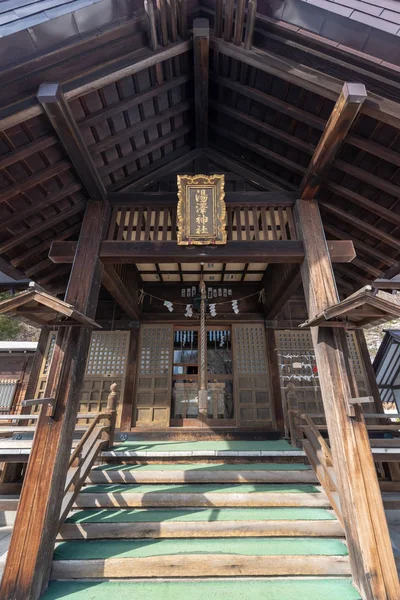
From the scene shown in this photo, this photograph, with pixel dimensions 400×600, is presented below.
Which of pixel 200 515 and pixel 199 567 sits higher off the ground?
pixel 200 515

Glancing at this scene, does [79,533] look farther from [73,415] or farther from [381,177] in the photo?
[381,177]

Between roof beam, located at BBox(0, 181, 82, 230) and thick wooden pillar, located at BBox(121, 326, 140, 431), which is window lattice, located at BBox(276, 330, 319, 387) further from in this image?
roof beam, located at BBox(0, 181, 82, 230)

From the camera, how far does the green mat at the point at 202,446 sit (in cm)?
571

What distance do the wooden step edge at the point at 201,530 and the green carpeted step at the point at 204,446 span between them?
1.88m

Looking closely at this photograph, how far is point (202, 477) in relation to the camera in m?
4.61

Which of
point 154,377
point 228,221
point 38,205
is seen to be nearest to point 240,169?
point 228,221

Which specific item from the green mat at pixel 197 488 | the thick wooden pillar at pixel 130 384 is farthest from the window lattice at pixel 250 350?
the green mat at pixel 197 488

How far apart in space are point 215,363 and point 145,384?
2631 mm

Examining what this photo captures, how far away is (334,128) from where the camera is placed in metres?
3.87

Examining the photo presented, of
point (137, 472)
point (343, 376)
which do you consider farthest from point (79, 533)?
point (343, 376)

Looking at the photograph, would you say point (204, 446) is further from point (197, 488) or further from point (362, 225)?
point (362, 225)

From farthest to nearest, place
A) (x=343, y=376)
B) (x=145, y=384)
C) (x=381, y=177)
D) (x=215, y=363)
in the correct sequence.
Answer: (x=215, y=363) < (x=145, y=384) < (x=381, y=177) < (x=343, y=376)

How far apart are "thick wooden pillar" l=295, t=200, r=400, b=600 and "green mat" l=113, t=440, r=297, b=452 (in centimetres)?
237

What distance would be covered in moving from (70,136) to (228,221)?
108 inches
